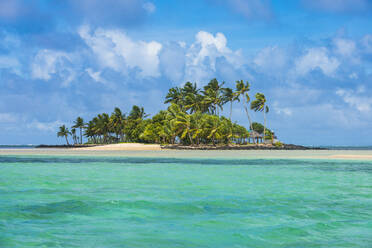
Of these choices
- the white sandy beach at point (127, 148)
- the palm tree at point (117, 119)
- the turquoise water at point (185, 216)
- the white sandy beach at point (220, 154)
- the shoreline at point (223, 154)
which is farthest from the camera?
the palm tree at point (117, 119)

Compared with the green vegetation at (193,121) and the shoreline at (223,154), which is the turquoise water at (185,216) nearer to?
the shoreline at (223,154)

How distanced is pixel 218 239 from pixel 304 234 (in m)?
1.67

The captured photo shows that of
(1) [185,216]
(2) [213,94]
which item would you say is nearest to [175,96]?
(2) [213,94]

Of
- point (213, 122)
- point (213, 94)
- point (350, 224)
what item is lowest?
point (350, 224)

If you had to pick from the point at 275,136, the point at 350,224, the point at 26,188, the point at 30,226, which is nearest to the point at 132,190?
the point at 26,188

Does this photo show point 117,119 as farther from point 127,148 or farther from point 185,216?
point 185,216

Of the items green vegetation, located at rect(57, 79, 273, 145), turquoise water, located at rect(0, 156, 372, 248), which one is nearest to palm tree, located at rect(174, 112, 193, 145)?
green vegetation, located at rect(57, 79, 273, 145)

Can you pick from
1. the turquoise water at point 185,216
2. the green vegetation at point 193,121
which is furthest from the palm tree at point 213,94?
the turquoise water at point 185,216

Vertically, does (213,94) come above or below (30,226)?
above

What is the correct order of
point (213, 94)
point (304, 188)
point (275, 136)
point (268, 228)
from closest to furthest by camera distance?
point (268, 228), point (304, 188), point (213, 94), point (275, 136)

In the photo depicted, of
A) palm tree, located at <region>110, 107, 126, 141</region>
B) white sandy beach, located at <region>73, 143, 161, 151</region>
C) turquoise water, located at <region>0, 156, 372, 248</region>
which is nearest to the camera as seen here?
turquoise water, located at <region>0, 156, 372, 248</region>

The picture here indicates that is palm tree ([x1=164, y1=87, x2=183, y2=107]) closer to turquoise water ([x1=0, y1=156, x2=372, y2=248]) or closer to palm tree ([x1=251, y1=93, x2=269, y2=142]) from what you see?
palm tree ([x1=251, y1=93, x2=269, y2=142])

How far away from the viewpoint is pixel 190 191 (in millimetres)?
13195

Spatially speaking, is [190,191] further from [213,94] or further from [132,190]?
[213,94]
